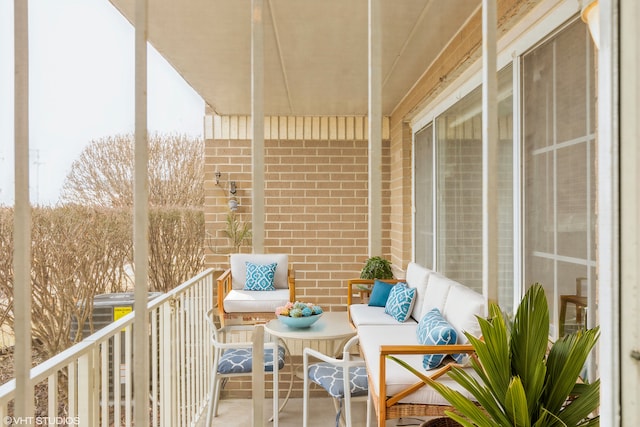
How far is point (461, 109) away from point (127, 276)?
130 inches

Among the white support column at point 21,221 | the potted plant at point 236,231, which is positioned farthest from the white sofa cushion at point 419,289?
the potted plant at point 236,231

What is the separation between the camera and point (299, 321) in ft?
8.30

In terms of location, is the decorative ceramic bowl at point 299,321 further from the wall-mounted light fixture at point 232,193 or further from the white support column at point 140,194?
the wall-mounted light fixture at point 232,193

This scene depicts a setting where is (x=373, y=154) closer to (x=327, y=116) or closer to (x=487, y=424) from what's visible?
(x=487, y=424)

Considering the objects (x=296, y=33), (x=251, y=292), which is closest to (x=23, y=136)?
(x=296, y=33)

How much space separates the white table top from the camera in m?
2.46

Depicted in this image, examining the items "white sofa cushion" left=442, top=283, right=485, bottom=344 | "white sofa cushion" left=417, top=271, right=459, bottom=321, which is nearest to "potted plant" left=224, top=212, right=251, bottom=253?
"white sofa cushion" left=417, top=271, right=459, bottom=321

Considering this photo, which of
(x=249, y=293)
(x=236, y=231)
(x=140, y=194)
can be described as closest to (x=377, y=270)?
(x=140, y=194)

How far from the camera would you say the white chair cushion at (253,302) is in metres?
3.32

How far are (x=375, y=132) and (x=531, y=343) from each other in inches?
32.3

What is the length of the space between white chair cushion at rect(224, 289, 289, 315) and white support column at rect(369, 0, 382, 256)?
185cm

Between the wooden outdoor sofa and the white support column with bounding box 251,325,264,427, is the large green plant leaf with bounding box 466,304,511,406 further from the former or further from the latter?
the white support column with bounding box 251,325,264,427

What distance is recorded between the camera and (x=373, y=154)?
1527 millimetres

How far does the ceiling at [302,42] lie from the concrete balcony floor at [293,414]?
8.61 ft
